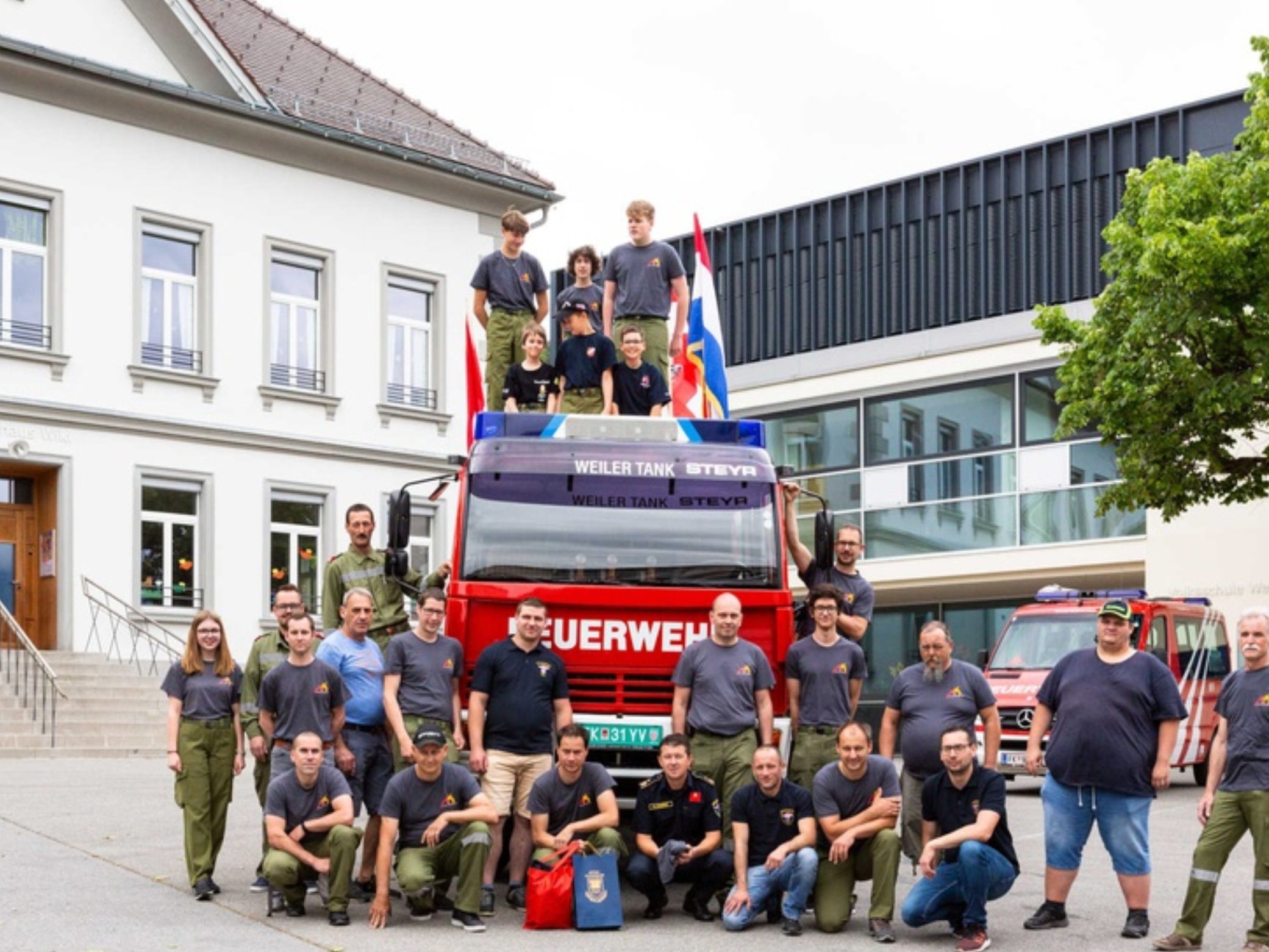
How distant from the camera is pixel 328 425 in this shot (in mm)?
29797

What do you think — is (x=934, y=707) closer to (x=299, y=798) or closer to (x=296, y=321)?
(x=299, y=798)

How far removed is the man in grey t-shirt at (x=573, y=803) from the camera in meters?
11.5

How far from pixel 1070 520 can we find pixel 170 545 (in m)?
15.9

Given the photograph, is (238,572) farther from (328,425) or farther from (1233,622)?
(1233,622)

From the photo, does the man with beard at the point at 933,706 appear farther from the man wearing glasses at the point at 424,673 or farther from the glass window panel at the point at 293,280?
the glass window panel at the point at 293,280

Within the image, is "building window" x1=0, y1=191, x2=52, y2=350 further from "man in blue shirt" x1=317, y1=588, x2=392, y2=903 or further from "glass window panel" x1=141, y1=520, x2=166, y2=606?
"man in blue shirt" x1=317, y1=588, x2=392, y2=903

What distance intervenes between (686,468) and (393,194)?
62.2 feet

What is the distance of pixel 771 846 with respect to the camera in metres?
11.4

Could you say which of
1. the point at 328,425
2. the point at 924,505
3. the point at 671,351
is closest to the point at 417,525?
the point at 328,425

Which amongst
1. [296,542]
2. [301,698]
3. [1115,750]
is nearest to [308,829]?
[301,698]

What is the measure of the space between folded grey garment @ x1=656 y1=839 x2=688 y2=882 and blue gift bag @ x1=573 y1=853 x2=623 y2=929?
0.34 metres

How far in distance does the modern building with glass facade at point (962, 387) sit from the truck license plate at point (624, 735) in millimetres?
20502

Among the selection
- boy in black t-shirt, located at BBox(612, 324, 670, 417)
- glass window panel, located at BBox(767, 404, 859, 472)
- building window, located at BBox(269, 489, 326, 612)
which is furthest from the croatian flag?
glass window panel, located at BBox(767, 404, 859, 472)

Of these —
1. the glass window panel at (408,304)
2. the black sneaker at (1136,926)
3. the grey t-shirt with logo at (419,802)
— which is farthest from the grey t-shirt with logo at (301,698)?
the glass window panel at (408,304)
